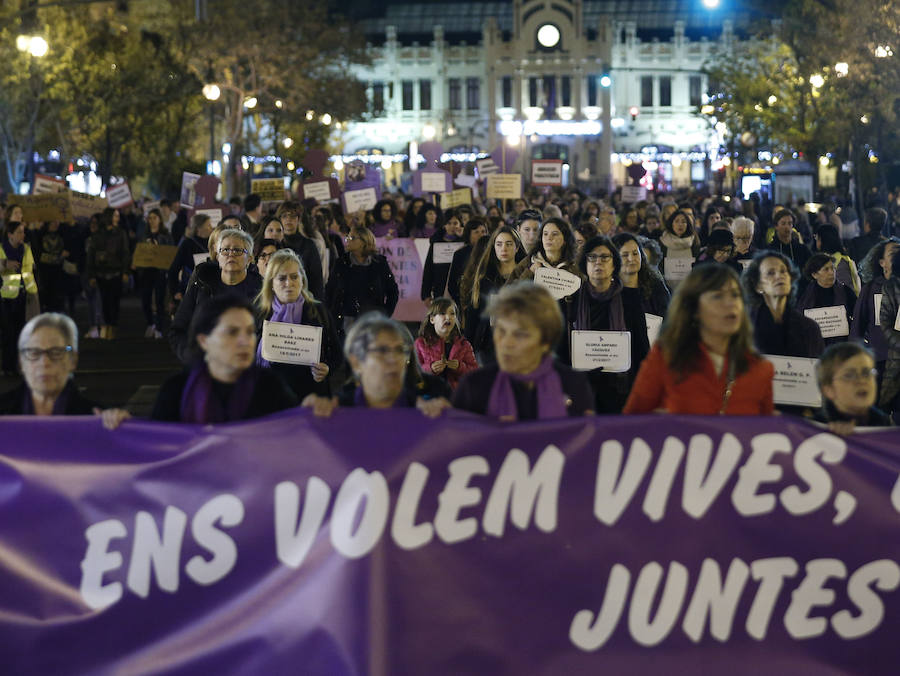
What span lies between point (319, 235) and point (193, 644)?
9.74 m

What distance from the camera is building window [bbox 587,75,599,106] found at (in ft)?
352

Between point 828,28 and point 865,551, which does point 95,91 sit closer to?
point 828,28

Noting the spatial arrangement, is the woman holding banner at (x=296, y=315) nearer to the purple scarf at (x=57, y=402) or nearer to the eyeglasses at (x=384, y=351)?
the purple scarf at (x=57, y=402)

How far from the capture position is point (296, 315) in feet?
26.8

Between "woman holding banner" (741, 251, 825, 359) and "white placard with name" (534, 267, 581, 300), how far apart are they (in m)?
1.17

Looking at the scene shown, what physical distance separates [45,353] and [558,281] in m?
4.03

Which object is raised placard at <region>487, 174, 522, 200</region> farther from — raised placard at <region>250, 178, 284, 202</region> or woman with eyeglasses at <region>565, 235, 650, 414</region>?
woman with eyeglasses at <region>565, 235, 650, 414</region>

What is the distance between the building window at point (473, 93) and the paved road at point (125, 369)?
9211 centimetres

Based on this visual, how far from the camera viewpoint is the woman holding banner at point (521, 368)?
17.5ft

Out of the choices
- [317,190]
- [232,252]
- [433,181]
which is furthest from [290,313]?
[433,181]

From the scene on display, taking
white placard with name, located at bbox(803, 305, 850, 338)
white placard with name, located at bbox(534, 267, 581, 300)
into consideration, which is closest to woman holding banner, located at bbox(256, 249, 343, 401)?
white placard with name, located at bbox(534, 267, 581, 300)

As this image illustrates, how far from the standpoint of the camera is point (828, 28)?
35.9 metres

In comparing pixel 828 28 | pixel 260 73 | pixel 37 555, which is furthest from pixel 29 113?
pixel 37 555

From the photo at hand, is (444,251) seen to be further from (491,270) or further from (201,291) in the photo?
(201,291)
